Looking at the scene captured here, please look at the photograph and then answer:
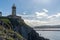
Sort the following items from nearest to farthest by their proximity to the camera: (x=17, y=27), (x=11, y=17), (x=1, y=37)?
(x=1, y=37) < (x=17, y=27) < (x=11, y=17)

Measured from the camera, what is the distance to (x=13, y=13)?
100 metres

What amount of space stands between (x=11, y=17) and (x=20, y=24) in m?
5.38

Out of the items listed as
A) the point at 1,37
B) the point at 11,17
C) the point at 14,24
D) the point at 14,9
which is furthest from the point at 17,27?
the point at 1,37

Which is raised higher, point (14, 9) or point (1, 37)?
point (14, 9)

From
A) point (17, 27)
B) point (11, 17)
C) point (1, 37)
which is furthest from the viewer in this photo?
point (11, 17)

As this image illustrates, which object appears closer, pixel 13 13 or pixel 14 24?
pixel 14 24

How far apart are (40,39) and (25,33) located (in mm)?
10964

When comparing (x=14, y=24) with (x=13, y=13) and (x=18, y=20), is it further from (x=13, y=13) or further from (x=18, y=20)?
(x=13, y=13)

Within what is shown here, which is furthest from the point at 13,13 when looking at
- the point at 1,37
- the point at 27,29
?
the point at 1,37

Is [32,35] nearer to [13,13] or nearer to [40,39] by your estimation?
[40,39]

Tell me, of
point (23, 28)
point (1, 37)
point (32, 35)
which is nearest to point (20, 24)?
point (23, 28)

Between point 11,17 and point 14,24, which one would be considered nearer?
point 14,24

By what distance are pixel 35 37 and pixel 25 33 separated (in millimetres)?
7509

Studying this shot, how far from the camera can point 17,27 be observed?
88.4 m
